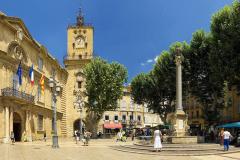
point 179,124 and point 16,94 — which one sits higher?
point 16,94

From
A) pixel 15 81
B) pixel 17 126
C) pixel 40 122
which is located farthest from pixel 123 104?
pixel 15 81

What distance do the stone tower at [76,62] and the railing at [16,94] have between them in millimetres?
21065

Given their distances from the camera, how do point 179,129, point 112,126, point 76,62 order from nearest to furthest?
point 179,129 → point 76,62 → point 112,126

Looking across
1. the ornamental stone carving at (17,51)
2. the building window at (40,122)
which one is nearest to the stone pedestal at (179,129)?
the ornamental stone carving at (17,51)

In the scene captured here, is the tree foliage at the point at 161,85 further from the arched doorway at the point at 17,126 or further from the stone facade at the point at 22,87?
the arched doorway at the point at 17,126

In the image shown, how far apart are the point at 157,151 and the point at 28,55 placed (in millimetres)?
26223

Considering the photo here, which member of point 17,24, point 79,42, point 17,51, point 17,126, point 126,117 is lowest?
point 17,126

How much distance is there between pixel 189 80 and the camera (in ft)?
159

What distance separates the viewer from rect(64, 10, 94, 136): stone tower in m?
70.1

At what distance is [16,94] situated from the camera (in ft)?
142

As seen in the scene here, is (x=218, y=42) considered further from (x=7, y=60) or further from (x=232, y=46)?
(x=7, y=60)

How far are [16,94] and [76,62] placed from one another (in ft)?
94.5

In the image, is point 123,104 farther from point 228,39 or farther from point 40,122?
point 228,39

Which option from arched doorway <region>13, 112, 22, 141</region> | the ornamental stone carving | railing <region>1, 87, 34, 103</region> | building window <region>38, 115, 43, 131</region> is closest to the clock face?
building window <region>38, 115, 43, 131</region>
